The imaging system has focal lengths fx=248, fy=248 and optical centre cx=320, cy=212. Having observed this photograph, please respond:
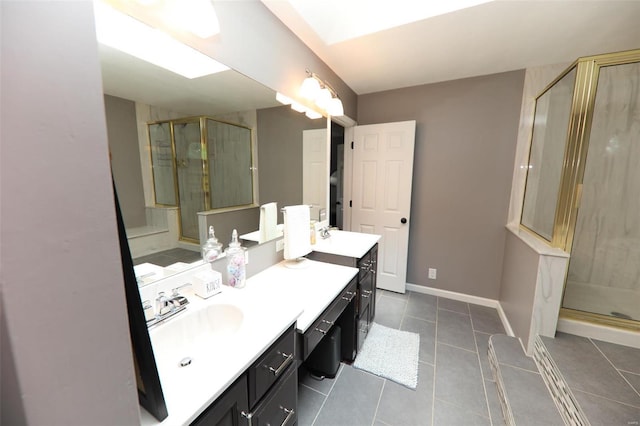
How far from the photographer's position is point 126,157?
94 centimetres

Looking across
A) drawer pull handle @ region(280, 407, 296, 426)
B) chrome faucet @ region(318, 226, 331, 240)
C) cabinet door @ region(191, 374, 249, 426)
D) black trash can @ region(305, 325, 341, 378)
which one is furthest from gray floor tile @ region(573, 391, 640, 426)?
chrome faucet @ region(318, 226, 331, 240)

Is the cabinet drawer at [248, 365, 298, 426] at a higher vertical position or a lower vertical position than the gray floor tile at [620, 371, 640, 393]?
higher

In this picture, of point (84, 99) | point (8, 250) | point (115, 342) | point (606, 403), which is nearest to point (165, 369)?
point (115, 342)

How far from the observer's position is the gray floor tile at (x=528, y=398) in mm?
1343

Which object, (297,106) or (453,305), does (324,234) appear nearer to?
(297,106)

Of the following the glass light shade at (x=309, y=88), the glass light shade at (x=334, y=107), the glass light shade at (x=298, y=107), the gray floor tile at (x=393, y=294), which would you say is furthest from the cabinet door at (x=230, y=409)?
the gray floor tile at (x=393, y=294)

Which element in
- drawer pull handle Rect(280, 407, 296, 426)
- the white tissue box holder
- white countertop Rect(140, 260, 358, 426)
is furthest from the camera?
the white tissue box holder

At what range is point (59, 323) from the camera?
14.9 inches

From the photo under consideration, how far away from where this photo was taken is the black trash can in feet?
5.49

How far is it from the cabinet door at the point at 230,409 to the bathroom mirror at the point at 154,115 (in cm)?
61

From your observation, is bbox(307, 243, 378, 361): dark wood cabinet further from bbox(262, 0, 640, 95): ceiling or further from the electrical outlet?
bbox(262, 0, 640, 95): ceiling

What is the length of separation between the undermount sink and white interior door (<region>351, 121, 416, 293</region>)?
217cm

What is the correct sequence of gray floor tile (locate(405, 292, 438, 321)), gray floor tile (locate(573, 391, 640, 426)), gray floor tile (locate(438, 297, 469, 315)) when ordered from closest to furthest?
gray floor tile (locate(573, 391, 640, 426)), gray floor tile (locate(405, 292, 438, 321)), gray floor tile (locate(438, 297, 469, 315))

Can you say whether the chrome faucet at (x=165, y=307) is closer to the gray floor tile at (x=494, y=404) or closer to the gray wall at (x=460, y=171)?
the gray floor tile at (x=494, y=404)
